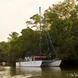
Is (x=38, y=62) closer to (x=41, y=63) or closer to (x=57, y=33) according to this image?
(x=41, y=63)

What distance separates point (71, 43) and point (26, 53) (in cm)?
1663

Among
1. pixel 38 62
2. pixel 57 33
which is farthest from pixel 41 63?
pixel 57 33

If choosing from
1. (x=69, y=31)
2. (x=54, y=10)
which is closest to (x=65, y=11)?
(x=54, y=10)

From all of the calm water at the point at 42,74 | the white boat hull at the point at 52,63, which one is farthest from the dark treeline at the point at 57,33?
the calm water at the point at 42,74

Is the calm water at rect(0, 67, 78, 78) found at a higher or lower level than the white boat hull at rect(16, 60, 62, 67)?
lower

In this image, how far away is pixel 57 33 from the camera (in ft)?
188

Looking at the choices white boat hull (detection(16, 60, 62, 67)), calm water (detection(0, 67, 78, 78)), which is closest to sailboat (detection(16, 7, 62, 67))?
white boat hull (detection(16, 60, 62, 67))

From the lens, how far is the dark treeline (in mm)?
53344

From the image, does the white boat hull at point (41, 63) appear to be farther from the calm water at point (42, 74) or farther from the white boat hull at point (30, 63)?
the calm water at point (42, 74)

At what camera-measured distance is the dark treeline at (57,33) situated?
53.3 m

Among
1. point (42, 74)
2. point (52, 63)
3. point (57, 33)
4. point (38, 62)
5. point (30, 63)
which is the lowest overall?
point (42, 74)

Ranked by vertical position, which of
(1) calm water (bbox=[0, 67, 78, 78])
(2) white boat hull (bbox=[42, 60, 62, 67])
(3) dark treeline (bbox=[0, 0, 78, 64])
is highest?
(3) dark treeline (bbox=[0, 0, 78, 64])

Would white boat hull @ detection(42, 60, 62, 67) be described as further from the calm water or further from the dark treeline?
the calm water

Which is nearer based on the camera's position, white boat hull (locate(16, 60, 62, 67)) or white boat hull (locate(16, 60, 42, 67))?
white boat hull (locate(16, 60, 62, 67))
